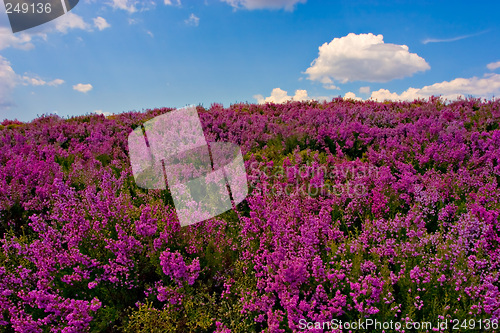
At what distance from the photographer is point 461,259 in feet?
10.4

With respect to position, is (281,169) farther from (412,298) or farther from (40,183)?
(40,183)

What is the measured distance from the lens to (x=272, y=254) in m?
3.28

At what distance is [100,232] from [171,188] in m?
1.46

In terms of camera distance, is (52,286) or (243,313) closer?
(243,313)

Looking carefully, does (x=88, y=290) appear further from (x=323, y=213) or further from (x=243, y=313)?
(x=323, y=213)

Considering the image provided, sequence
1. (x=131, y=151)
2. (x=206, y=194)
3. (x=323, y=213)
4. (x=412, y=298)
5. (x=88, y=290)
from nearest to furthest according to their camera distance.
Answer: (x=412, y=298) < (x=88, y=290) < (x=323, y=213) < (x=206, y=194) < (x=131, y=151)

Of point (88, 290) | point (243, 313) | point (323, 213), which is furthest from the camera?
point (323, 213)

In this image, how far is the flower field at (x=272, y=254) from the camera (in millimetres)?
3020

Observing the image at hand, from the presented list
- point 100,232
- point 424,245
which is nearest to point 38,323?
point 100,232

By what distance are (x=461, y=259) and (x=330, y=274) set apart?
1.29 metres

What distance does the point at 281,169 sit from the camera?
5895 millimetres

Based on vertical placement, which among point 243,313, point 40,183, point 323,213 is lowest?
point 243,313

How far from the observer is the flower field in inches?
119

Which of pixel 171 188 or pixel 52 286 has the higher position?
pixel 171 188
